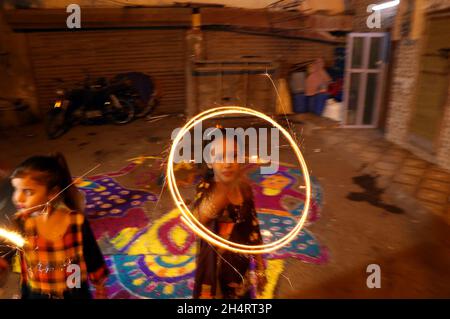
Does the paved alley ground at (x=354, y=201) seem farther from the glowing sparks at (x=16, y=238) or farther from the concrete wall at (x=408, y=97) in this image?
the glowing sparks at (x=16, y=238)

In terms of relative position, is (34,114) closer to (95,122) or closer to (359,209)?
(95,122)

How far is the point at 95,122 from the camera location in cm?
1032

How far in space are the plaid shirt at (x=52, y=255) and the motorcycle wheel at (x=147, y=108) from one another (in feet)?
30.4

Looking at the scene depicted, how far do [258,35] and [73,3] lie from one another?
593 cm

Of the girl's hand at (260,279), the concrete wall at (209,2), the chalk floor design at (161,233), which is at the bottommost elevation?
the chalk floor design at (161,233)

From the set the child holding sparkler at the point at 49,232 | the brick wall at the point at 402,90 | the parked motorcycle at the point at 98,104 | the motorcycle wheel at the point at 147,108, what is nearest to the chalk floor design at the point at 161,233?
the child holding sparkler at the point at 49,232

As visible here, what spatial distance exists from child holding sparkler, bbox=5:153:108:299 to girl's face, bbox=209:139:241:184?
37.0 inches

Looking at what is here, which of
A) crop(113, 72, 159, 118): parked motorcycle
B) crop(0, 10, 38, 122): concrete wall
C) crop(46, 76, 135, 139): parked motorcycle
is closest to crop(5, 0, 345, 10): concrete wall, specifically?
crop(0, 10, 38, 122): concrete wall

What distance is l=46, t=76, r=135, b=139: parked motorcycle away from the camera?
32.5 ft

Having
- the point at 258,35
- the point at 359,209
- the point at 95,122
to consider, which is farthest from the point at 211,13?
the point at 359,209

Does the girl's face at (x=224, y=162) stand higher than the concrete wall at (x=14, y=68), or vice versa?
the concrete wall at (x=14, y=68)

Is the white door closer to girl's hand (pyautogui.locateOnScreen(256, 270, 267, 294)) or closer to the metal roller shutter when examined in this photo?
the metal roller shutter

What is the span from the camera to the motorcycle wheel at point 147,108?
11.2 meters

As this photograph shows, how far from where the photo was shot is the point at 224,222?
94.3 inches
